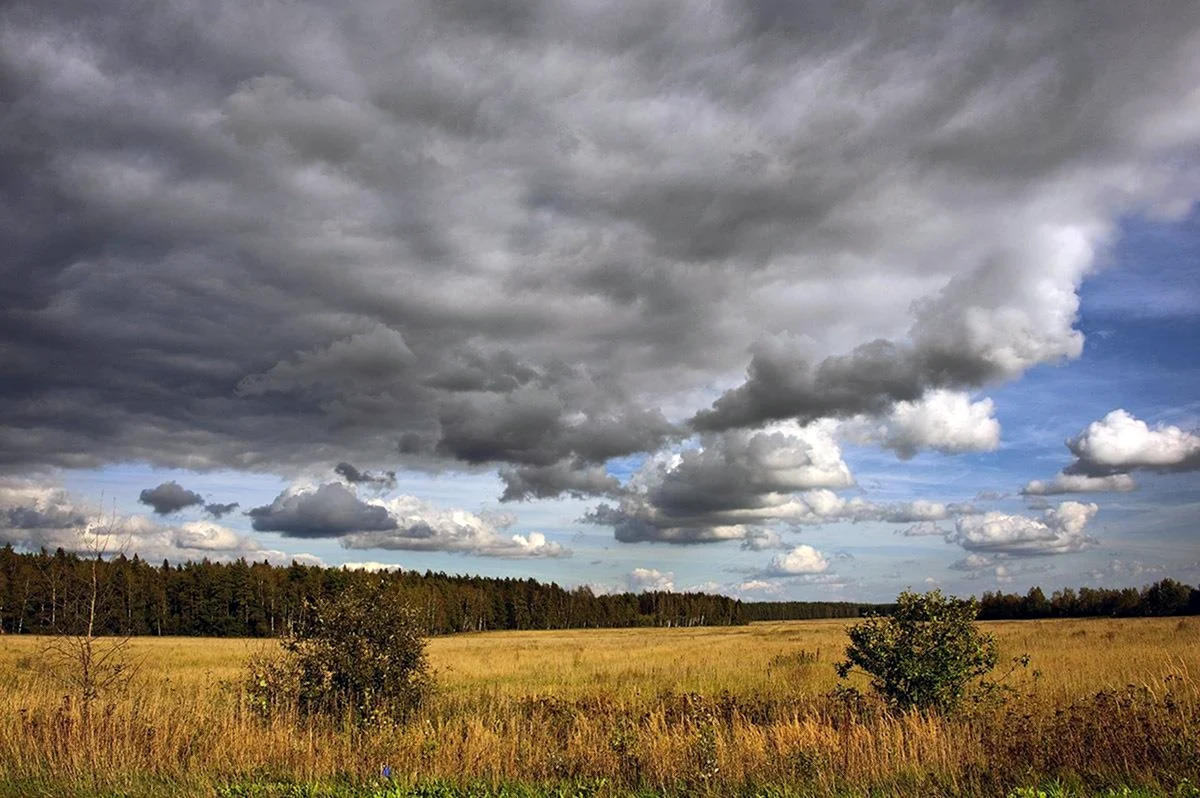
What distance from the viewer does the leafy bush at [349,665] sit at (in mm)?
13734

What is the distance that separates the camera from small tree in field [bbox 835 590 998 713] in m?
12.7

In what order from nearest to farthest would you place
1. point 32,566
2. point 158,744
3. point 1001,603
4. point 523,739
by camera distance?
point 158,744 → point 523,739 → point 32,566 → point 1001,603

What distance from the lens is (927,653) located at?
12938 mm

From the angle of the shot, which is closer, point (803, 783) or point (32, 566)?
point (803, 783)

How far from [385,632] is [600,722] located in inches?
164

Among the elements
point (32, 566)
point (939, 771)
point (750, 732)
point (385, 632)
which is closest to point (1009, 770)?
point (939, 771)

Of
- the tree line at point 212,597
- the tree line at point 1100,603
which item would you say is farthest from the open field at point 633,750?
the tree line at point 1100,603

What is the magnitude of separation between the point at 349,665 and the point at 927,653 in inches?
379

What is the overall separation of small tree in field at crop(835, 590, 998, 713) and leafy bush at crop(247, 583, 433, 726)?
306 inches

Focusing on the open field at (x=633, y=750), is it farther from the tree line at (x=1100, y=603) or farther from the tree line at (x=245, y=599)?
the tree line at (x=1100, y=603)

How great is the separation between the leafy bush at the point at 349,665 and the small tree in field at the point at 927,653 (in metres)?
7.78

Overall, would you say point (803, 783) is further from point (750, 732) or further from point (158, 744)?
point (158, 744)

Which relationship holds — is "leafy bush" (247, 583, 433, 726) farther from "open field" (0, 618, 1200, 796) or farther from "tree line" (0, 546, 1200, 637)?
"tree line" (0, 546, 1200, 637)

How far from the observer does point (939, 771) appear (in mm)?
8875
